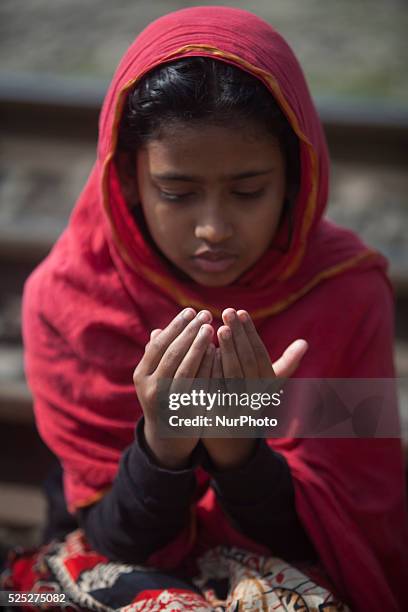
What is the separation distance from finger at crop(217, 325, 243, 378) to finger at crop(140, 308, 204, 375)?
2.5 inches

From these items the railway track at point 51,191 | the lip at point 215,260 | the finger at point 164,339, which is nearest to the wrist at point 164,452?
the finger at point 164,339

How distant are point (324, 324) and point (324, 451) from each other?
0.95 feet

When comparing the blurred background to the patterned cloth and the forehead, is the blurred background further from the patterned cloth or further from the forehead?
the forehead

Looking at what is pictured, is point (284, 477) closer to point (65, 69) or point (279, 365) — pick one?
point (279, 365)

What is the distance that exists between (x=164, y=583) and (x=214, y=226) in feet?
2.52

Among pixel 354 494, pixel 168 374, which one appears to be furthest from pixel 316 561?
pixel 168 374

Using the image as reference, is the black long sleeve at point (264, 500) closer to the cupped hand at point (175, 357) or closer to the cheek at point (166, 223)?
the cupped hand at point (175, 357)

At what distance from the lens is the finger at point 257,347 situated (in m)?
1.44

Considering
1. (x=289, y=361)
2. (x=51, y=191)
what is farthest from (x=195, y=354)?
(x=51, y=191)

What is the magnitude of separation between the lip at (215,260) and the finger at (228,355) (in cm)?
25

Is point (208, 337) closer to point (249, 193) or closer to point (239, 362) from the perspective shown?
point (239, 362)

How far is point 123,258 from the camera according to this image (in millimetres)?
1817

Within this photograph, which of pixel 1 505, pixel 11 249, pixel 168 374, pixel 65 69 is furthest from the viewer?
pixel 65 69

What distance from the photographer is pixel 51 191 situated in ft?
11.8
